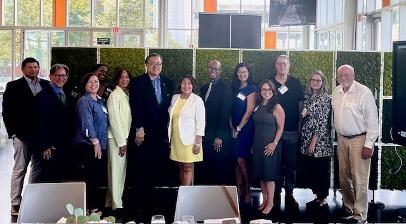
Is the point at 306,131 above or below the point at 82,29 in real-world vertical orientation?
below

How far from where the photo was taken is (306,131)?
6.47m

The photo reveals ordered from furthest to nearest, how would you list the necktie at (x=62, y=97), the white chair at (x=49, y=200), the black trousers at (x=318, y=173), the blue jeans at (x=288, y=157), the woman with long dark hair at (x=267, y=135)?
Answer: 1. the black trousers at (x=318, y=173)
2. the blue jeans at (x=288, y=157)
3. the woman with long dark hair at (x=267, y=135)
4. the necktie at (x=62, y=97)
5. the white chair at (x=49, y=200)

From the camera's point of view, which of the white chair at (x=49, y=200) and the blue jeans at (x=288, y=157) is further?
the blue jeans at (x=288, y=157)

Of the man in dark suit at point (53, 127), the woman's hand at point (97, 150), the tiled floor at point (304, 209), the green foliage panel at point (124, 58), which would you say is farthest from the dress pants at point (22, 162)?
the green foliage panel at point (124, 58)

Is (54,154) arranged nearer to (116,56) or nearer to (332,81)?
(116,56)

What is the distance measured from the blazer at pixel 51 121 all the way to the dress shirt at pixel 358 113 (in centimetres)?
305

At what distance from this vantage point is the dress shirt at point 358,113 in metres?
5.74

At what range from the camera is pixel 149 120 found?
6406mm

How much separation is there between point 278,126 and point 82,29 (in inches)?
382

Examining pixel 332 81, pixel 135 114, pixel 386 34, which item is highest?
pixel 386 34

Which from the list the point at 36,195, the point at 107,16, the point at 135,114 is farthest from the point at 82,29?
the point at 36,195

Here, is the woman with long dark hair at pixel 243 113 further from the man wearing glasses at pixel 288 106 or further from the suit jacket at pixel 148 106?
the suit jacket at pixel 148 106

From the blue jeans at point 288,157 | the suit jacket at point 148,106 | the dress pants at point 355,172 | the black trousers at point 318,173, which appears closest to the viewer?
the dress pants at point 355,172

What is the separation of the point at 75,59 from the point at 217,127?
2.14m
